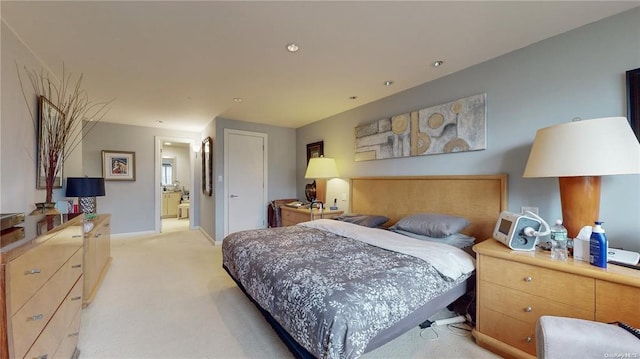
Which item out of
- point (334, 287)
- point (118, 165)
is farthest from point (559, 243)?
point (118, 165)

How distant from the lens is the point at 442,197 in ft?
8.89

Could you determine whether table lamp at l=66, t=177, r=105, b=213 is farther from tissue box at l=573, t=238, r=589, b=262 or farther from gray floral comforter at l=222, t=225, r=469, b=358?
tissue box at l=573, t=238, r=589, b=262

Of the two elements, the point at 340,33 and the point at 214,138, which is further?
the point at 214,138

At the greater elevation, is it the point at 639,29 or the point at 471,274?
the point at 639,29

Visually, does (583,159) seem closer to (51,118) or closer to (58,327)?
(58,327)

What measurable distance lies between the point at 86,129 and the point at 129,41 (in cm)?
403

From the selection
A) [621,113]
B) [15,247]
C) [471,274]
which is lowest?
[471,274]

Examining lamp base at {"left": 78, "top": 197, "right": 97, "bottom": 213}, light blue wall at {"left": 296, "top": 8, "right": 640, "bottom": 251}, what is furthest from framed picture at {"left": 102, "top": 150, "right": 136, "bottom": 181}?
light blue wall at {"left": 296, "top": 8, "right": 640, "bottom": 251}

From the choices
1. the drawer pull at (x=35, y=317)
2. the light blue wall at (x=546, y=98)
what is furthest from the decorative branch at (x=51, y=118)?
the light blue wall at (x=546, y=98)

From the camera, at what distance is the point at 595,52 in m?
1.82

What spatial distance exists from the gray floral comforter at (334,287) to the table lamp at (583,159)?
872mm

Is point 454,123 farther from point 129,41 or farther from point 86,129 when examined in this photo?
point 86,129

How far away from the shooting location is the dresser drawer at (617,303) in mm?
1276

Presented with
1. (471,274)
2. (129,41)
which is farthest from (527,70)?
(129,41)
